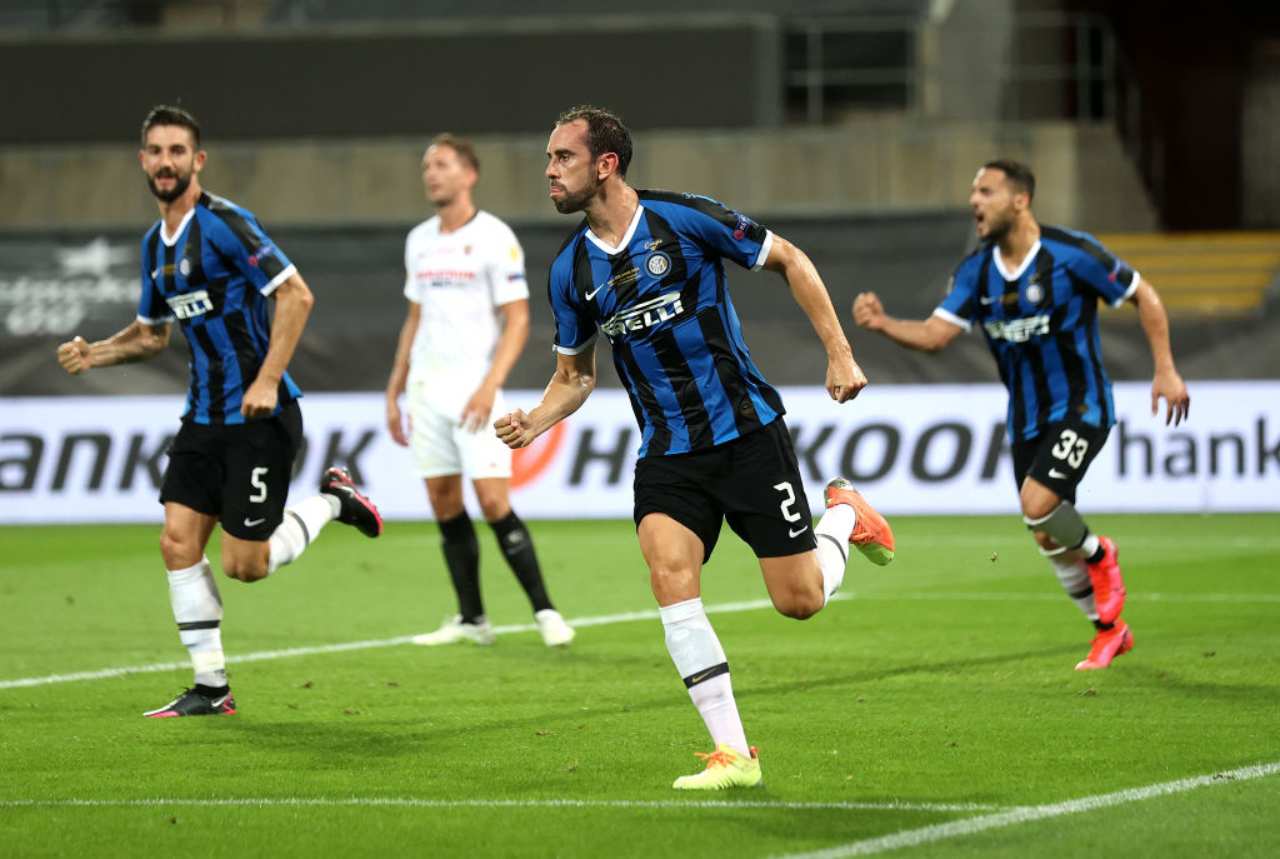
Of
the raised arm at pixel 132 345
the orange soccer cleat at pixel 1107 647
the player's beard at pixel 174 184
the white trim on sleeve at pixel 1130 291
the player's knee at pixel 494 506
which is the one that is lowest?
the orange soccer cleat at pixel 1107 647

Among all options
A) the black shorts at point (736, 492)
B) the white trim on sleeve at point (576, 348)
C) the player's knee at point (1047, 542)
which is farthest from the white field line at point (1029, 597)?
the white trim on sleeve at point (576, 348)

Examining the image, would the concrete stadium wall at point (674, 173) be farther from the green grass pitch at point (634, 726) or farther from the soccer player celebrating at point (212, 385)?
the soccer player celebrating at point (212, 385)

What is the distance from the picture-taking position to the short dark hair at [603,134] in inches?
256

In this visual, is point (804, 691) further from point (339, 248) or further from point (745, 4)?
point (745, 4)

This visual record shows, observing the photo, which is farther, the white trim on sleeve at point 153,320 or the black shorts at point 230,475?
the white trim on sleeve at point 153,320

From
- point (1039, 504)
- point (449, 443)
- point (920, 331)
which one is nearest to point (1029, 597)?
point (1039, 504)

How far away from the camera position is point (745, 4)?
2633cm

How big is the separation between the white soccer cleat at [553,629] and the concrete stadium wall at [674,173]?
1455cm

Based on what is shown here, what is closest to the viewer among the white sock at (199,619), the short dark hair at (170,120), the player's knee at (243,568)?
the short dark hair at (170,120)

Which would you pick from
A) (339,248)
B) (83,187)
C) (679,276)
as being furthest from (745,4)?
(679,276)

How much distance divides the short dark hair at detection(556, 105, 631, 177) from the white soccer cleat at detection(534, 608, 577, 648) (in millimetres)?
4014

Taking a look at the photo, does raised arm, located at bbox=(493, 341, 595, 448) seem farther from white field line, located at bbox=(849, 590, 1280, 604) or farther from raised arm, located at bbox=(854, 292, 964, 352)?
white field line, located at bbox=(849, 590, 1280, 604)

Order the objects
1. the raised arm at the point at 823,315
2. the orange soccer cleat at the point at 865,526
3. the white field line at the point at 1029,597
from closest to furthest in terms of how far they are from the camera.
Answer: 1. the raised arm at the point at 823,315
2. the orange soccer cleat at the point at 865,526
3. the white field line at the point at 1029,597

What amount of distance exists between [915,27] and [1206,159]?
852 cm
